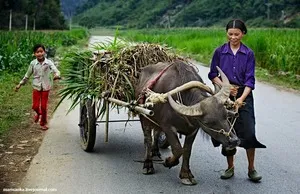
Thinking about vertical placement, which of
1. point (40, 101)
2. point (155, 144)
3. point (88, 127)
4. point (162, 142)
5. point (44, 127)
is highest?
point (40, 101)

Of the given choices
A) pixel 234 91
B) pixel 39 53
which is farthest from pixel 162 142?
pixel 39 53

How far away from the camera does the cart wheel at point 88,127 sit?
6.87 m

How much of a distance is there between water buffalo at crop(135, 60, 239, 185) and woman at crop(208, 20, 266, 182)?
35 centimetres

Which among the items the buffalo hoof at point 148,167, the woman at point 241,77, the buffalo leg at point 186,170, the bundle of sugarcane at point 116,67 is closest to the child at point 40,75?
the bundle of sugarcane at point 116,67

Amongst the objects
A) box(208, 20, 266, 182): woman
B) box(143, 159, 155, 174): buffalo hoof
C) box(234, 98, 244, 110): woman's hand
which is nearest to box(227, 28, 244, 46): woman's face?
box(208, 20, 266, 182): woman

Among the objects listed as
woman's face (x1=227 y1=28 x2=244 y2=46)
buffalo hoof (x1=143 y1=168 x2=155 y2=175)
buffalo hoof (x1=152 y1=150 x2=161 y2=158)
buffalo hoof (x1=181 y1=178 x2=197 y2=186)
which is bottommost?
buffalo hoof (x1=143 y1=168 x2=155 y2=175)

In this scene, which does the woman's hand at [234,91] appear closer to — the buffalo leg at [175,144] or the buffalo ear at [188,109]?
the buffalo ear at [188,109]

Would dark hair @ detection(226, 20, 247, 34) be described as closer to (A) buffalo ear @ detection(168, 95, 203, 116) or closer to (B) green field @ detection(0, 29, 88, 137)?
(A) buffalo ear @ detection(168, 95, 203, 116)

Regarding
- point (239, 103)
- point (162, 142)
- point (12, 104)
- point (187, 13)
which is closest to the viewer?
point (239, 103)

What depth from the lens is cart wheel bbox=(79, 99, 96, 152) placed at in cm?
687

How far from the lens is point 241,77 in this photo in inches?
224

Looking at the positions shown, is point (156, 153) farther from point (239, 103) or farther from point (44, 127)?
point (44, 127)

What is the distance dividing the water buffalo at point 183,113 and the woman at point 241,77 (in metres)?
0.35

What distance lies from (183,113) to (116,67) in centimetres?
Answer: 187
